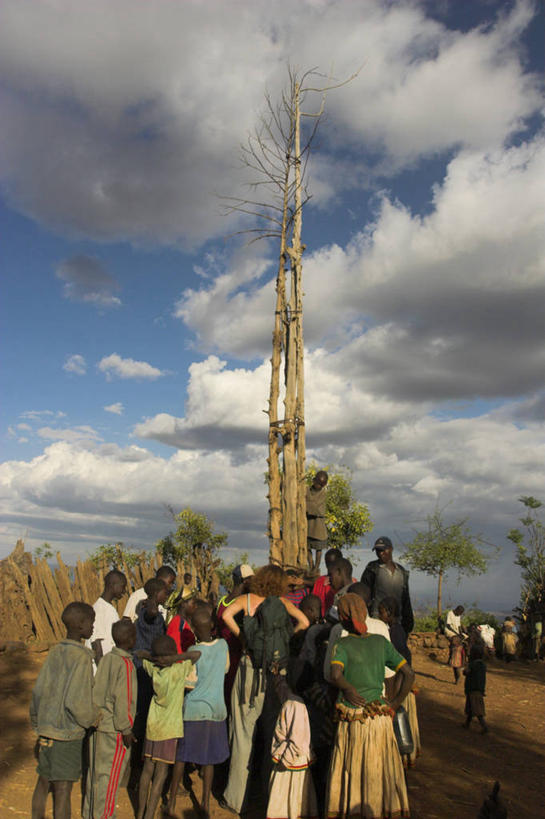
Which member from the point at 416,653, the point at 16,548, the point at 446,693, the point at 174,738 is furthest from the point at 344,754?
the point at 416,653

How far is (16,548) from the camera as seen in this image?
13.5m

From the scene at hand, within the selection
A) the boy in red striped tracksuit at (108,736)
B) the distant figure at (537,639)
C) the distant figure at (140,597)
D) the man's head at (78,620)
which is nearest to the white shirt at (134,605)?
the distant figure at (140,597)

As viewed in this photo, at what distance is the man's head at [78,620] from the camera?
4.25 meters

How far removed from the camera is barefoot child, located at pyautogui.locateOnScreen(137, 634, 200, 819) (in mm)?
4699

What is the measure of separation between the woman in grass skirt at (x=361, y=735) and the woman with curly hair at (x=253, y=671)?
91cm

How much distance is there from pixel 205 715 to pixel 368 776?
1470 mm

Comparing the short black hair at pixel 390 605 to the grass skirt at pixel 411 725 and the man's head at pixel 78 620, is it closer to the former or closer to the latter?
the grass skirt at pixel 411 725

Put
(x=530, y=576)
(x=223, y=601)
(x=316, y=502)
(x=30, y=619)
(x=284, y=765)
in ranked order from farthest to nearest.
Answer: (x=530, y=576) < (x=30, y=619) < (x=316, y=502) < (x=223, y=601) < (x=284, y=765)

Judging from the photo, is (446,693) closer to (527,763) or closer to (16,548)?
(527,763)

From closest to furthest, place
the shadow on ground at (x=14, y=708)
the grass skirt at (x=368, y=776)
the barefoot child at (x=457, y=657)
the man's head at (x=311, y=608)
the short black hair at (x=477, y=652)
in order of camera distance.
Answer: the grass skirt at (x=368, y=776) → the man's head at (x=311, y=608) → the shadow on ground at (x=14, y=708) → the short black hair at (x=477, y=652) → the barefoot child at (x=457, y=657)

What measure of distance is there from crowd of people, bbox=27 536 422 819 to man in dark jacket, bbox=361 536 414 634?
38 centimetres

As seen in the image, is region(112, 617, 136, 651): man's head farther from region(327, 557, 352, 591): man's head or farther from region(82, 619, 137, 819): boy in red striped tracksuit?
region(327, 557, 352, 591): man's head

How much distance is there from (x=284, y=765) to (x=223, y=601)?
1696 millimetres

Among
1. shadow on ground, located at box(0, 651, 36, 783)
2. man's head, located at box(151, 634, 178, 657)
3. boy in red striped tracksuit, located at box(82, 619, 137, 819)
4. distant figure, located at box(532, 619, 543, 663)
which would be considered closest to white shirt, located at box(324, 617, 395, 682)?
man's head, located at box(151, 634, 178, 657)
